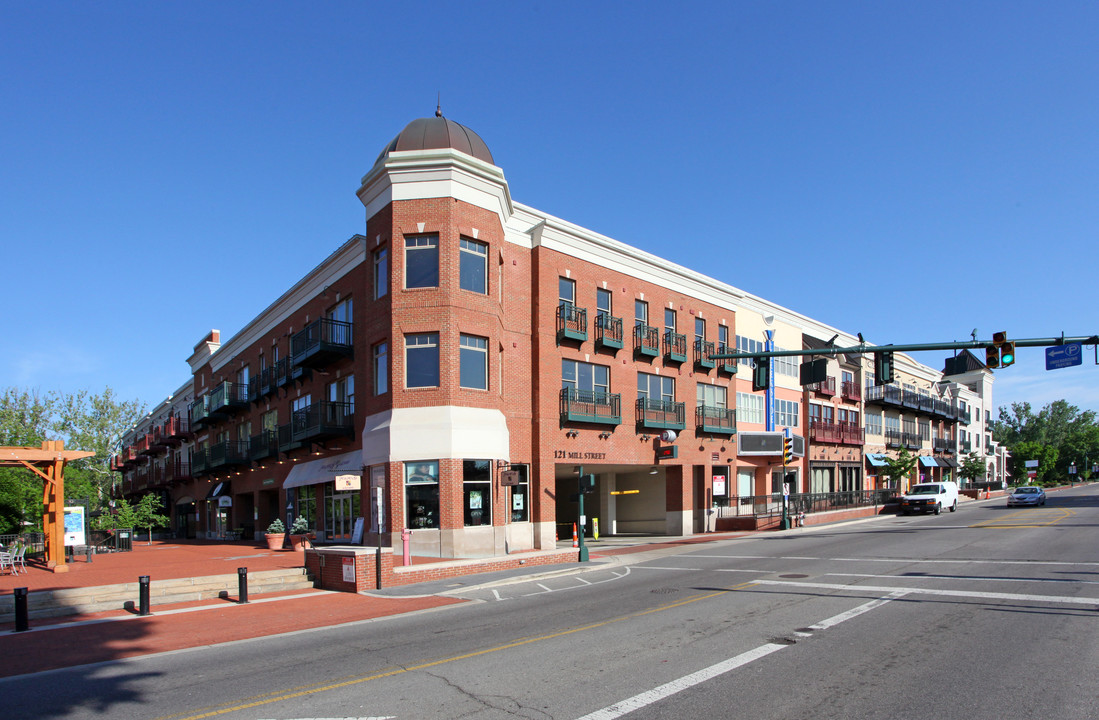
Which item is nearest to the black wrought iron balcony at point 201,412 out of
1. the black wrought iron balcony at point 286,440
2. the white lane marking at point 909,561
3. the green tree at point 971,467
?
the black wrought iron balcony at point 286,440

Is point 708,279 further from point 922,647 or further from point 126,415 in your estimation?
point 126,415

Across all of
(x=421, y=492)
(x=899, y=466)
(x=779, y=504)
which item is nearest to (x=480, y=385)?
(x=421, y=492)

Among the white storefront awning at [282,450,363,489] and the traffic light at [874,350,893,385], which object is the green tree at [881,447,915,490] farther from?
the white storefront awning at [282,450,363,489]

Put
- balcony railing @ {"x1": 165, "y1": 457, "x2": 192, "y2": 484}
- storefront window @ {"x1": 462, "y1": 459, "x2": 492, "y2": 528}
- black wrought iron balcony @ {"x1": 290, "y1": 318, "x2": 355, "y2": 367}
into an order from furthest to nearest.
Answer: balcony railing @ {"x1": 165, "y1": 457, "x2": 192, "y2": 484}
black wrought iron balcony @ {"x1": 290, "y1": 318, "x2": 355, "y2": 367}
storefront window @ {"x1": 462, "y1": 459, "x2": 492, "y2": 528}

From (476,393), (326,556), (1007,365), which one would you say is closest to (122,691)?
(326,556)

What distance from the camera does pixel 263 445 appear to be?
3741 centimetres

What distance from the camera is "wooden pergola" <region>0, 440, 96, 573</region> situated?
21.9 metres

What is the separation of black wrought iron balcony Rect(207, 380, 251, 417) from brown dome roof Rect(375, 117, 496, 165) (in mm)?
21660

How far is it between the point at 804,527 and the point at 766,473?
665 centimetres

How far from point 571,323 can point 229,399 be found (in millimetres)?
23562

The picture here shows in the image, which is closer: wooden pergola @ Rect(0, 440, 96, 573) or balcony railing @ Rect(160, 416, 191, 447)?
wooden pergola @ Rect(0, 440, 96, 573)

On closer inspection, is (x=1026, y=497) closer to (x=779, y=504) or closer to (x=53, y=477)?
(x=779, y=504)

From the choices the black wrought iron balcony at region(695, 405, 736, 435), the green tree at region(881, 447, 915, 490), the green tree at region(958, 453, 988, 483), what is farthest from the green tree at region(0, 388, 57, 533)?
the green tree at region(958, 453, 988, 483)

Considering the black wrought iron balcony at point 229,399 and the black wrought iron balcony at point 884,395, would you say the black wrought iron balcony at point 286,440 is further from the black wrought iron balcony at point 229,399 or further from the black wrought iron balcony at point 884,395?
the black wrought iron balcony at point 884,395
